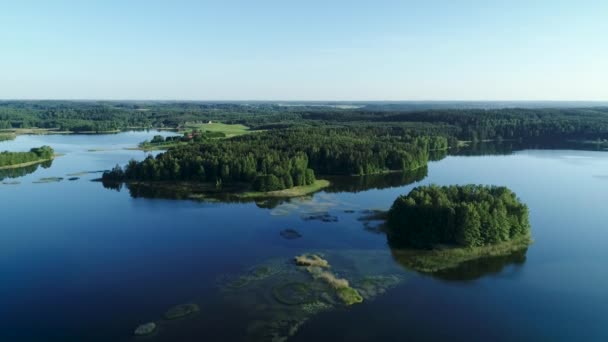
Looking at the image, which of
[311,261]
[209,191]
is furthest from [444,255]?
[209,191]

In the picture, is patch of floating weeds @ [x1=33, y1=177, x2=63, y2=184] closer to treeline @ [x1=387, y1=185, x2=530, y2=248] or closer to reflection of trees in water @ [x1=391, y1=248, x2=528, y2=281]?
treeline @ [x1=387, y1=185, x2=530, y2=248]

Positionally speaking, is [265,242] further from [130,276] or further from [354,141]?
[354,141]

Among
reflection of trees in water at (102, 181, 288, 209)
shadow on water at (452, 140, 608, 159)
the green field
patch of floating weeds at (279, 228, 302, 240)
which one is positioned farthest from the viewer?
the green field

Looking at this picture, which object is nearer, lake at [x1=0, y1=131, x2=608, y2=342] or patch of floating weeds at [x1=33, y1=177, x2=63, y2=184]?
lake at [x1=0, y1=131, x2=608, y2=342]

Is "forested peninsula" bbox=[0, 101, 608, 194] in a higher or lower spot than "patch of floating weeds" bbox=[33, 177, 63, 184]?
higher

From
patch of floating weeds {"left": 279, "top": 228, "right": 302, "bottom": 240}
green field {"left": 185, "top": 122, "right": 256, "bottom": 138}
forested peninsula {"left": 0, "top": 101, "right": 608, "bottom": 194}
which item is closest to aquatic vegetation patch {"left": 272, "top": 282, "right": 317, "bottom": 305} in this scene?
patch of floating weeds {"left": 279, "top": 228, "right": 302, "bottom": 240}

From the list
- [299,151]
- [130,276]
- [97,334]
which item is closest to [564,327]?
[97,334]
